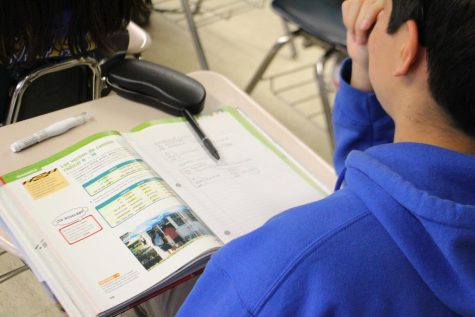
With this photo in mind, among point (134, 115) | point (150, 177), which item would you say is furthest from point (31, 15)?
point (150, 177)

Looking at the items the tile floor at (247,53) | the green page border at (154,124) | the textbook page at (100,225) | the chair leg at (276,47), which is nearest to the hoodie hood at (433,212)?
the textbook page at (100,225)

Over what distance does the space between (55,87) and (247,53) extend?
180cm

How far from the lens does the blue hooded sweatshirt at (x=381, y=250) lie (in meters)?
0.47

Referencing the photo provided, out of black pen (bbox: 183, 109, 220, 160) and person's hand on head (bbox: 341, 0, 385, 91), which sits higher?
person's hand on head (bbox: 341, 0, 385, 91)

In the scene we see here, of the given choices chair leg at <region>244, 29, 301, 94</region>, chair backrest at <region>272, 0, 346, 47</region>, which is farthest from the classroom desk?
chair leg at <region>244, 29, 301, 94</region>

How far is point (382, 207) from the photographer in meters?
0.48

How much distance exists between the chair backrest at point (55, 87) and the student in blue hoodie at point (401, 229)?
1.88 ft

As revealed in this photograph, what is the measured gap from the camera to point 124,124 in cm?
93

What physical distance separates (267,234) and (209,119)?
0.48 meters

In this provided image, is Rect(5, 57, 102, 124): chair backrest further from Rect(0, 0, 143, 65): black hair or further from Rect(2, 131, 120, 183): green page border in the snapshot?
Rect(2, 131, 120, 183): green page border

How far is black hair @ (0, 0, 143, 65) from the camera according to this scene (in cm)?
86

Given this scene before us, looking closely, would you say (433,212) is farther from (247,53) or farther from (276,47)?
(247,53)

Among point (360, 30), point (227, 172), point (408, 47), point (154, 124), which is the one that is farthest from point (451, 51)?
point (154, 124)

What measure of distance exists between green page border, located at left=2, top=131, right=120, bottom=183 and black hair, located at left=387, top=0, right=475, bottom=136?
509 mm
